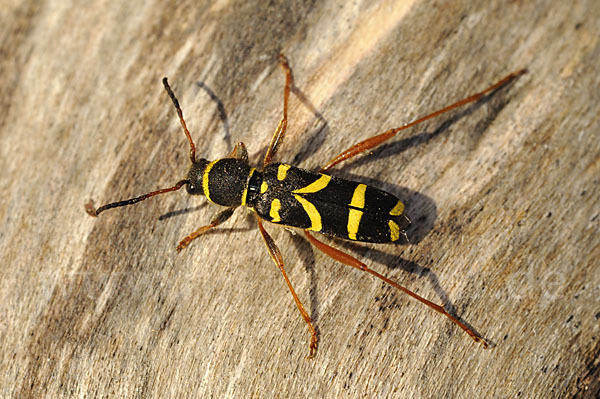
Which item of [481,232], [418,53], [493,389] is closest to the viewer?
[493,389]

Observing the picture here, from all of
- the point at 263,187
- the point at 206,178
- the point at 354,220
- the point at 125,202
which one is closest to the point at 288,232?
the point at 263,187

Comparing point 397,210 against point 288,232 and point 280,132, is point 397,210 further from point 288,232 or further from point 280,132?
point 280,132

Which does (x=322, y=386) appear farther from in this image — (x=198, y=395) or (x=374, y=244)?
(x=374, y=244)

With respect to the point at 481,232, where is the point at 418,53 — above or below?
above

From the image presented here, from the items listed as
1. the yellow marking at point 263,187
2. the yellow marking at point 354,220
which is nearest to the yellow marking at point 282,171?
the yellow marking at point 263,187

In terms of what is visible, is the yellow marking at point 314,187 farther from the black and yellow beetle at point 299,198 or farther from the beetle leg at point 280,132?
the beetle leg at point 280,132

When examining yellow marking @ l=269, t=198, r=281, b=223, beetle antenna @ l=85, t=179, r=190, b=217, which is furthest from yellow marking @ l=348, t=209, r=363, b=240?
beetle antenna @ l=85, t=179, r=190, b=217

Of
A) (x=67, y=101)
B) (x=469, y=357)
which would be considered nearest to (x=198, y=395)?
(x=469, y=357)

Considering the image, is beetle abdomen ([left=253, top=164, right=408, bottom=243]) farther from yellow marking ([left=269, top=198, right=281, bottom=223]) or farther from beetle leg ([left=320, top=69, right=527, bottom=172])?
beetle leg ([left=320, top=69, right=527, bottom=172])
